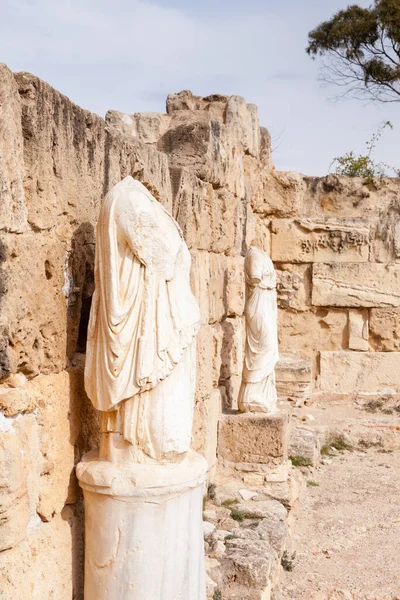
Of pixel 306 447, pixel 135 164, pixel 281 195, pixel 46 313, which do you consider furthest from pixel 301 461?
pixel 46 313

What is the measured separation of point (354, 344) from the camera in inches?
421

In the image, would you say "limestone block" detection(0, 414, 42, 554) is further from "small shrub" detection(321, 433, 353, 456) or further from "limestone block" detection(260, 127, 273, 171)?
"limestone block" detection(260, 127, 273, 171)

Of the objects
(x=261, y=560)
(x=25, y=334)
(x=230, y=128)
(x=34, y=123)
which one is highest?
(x=230, y=128)

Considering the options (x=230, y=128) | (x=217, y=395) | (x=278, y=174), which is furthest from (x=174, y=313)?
(x=278, y=174)

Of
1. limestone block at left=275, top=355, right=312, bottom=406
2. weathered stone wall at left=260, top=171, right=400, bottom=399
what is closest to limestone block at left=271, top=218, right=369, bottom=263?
weathered stone wall at left=260, top=171, right=400, bottom=399

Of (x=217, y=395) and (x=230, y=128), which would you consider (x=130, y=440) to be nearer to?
(x=217, y=395)

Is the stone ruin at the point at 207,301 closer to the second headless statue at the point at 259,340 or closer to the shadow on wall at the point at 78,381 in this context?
the shadow on wall at the point at 78,381

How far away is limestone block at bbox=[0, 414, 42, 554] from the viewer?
2.72m

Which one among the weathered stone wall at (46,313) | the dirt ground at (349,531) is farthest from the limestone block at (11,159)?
the dirt ground at (349,531)

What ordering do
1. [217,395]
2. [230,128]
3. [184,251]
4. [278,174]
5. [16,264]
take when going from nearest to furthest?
[16,264] → [184,251] → [217,395] → [230,128] → [278,174]

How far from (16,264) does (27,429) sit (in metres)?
0.62

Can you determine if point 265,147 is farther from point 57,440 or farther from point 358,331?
point 57,440

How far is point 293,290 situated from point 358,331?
3.46 feet

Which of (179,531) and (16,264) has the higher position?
(16,264)
